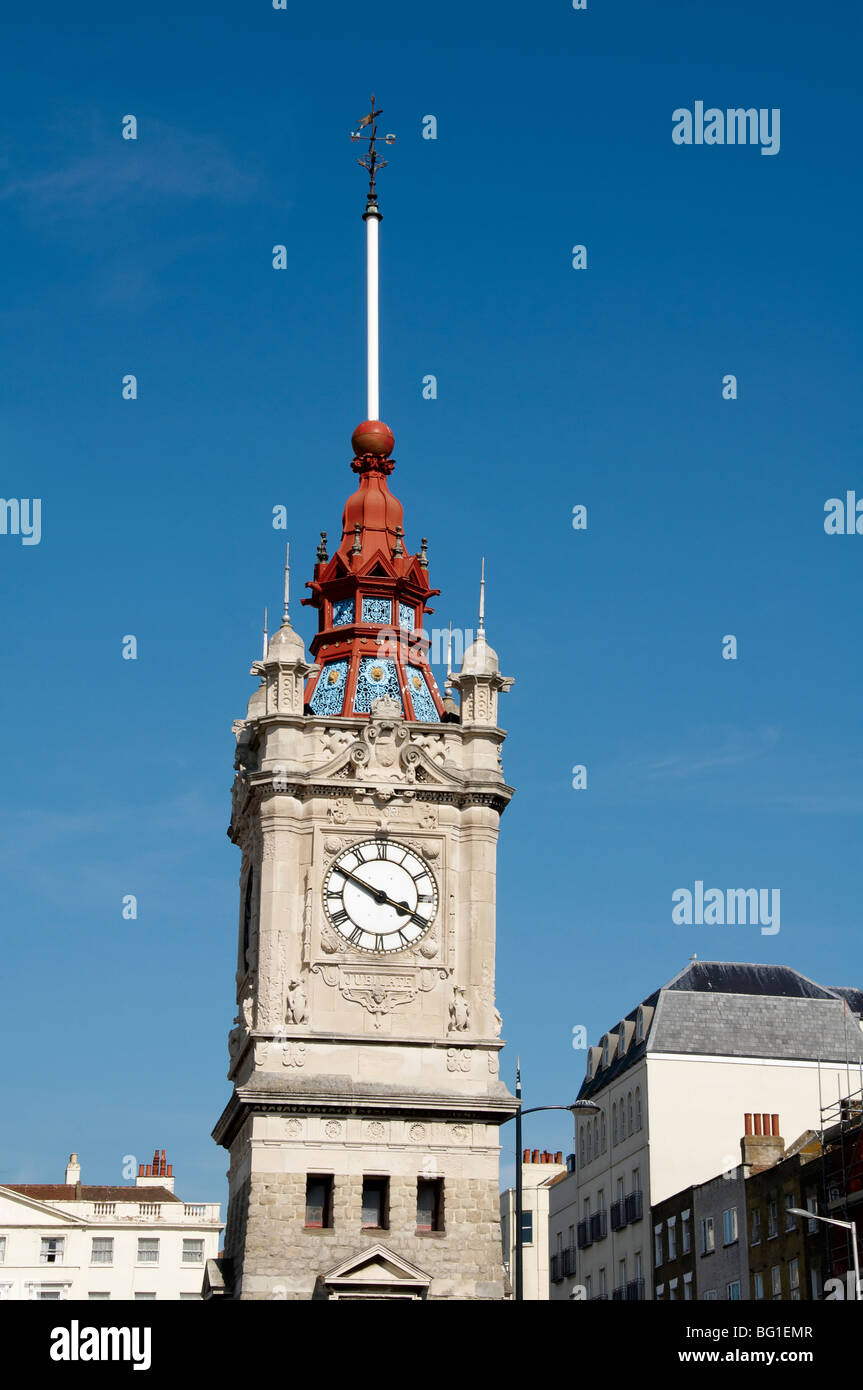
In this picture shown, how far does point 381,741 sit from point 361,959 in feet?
22.3

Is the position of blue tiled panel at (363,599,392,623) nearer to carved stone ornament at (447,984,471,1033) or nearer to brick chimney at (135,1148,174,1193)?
carved stone ornament at (447,984,471,1033)

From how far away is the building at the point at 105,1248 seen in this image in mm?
122062

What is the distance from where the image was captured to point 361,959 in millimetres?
66000

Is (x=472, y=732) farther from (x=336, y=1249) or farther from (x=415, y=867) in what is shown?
(x=336, y=1249)

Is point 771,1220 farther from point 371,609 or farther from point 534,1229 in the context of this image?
point 534,1229

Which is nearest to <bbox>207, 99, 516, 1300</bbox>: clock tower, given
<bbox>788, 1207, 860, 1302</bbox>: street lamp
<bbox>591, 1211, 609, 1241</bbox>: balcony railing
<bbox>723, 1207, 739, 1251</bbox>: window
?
<bbox>788, 1207, 860, 1302</bbox>: street lamp

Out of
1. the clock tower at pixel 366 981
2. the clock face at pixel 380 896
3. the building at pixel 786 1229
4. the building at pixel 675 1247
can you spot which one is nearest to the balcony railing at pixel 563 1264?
the building at pixel 675 1247

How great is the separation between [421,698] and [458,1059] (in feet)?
39.8

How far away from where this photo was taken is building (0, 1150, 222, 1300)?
122 m

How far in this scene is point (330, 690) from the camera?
71.2m

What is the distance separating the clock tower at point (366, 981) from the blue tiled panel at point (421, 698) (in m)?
0.09

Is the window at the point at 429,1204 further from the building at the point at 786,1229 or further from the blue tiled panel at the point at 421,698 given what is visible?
the building at the point at 786,1229

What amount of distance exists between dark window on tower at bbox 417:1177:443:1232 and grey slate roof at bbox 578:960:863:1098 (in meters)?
47.7
